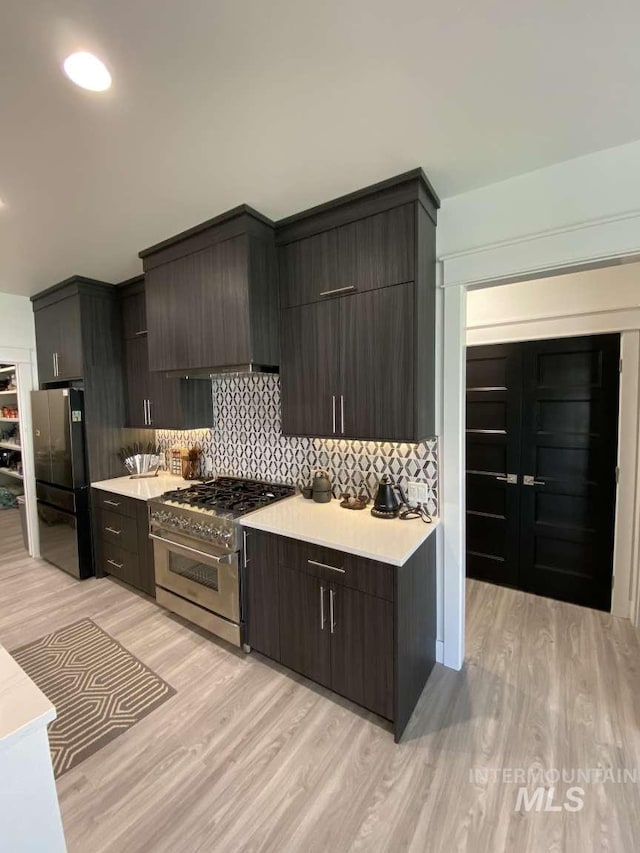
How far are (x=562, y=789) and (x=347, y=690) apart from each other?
0.96m

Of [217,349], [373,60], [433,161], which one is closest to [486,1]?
[373,60]

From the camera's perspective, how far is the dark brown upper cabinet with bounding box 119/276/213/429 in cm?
320

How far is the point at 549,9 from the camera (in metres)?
1.07

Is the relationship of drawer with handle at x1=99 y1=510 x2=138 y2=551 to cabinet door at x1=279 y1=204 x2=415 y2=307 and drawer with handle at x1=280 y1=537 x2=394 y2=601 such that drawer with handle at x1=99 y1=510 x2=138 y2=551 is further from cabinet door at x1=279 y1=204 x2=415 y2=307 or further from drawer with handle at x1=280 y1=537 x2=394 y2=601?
cabinet door at x1=279 y1=204 x2=415 y2=307

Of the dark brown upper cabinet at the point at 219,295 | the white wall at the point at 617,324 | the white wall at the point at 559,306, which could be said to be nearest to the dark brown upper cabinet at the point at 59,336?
the dark brown upper cabinet at the point at 219,295

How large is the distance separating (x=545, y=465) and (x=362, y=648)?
2.08 meters

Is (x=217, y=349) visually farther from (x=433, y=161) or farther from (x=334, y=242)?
(x=433, y=161)

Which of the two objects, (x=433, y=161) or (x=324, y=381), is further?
(x=324, y=381)

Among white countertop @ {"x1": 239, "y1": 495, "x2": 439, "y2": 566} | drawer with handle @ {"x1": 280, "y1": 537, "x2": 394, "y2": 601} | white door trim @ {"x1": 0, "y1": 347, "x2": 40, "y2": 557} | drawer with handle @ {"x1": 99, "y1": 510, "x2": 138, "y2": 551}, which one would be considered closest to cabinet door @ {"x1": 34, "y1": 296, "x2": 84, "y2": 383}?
white door trim @ {"x1": 0, "y1": 347, "x2": 40, "y2": 557}

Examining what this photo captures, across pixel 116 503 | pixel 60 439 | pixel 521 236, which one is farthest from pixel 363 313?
pixel 60 439

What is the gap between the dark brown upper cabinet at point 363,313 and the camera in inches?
75.7

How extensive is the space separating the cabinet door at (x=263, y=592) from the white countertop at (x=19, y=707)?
1303mm

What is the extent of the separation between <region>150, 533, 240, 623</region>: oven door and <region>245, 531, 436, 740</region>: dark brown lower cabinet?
0.36 feet

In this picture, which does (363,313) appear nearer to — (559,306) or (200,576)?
(559,306)
